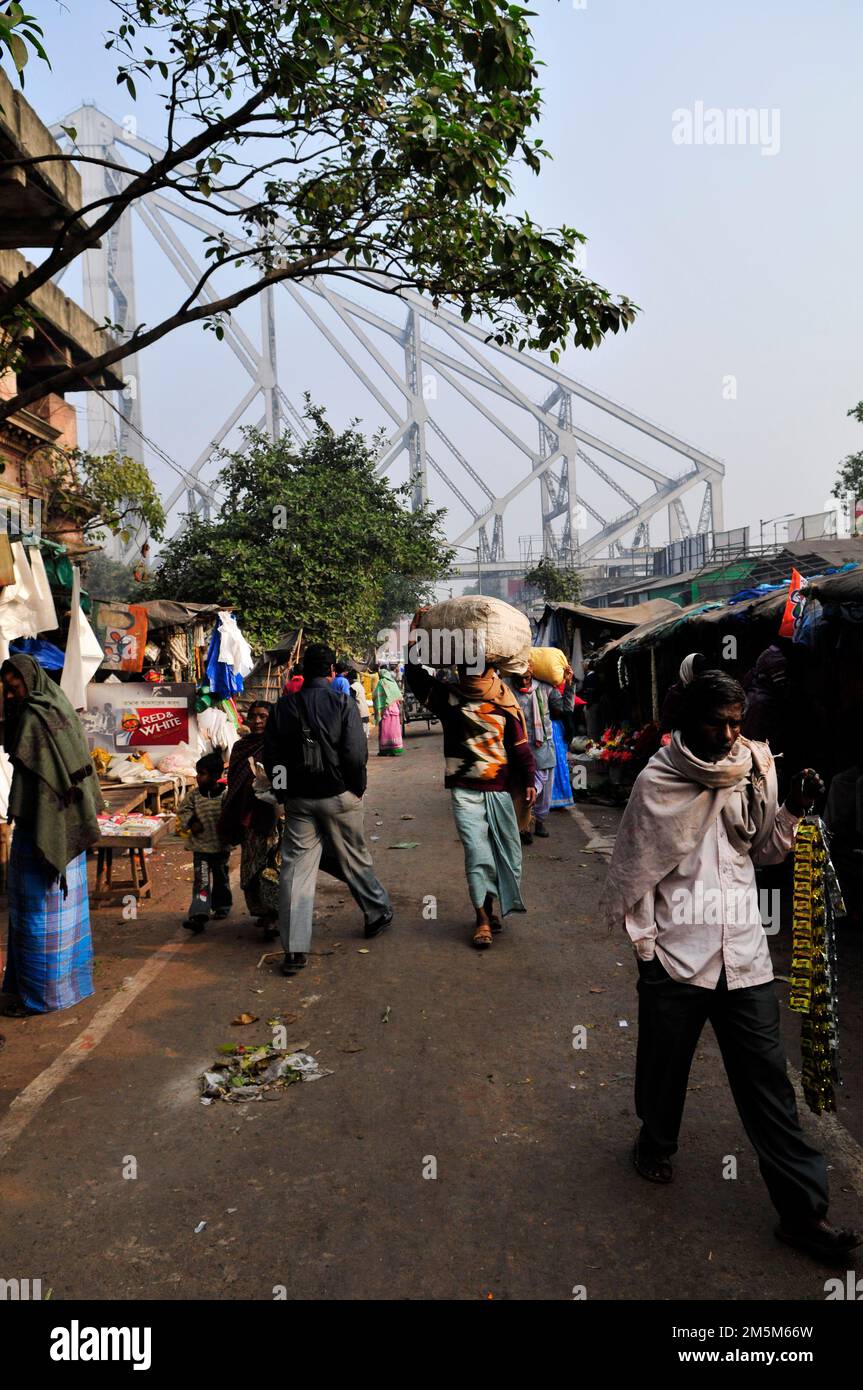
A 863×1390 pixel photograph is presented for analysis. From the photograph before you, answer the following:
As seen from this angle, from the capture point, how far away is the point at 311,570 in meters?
19.9

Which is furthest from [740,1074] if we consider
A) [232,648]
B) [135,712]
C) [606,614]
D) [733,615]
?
[606,614]

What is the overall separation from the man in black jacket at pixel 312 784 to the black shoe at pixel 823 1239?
3192 millimetres

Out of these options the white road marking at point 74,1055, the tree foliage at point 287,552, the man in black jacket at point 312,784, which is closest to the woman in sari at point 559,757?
the man in black jacket at point 312,784

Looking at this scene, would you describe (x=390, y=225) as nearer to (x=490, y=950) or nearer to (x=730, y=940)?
(x=490, y=950)

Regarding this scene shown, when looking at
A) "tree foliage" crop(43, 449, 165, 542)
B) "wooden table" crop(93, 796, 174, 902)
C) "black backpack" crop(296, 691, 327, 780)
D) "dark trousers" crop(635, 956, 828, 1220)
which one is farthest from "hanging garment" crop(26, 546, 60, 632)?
"dark trousers" crop(635, 956, 828, 1220)

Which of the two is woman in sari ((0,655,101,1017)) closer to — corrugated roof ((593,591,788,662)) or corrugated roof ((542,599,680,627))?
corrugated roof ((593,591,788,662))

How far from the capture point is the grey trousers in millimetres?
5117

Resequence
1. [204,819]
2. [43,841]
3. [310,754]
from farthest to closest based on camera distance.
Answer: [204,819] < [310,754] < [43,841]

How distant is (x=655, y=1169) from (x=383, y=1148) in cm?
95

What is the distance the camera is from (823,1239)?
2393mm

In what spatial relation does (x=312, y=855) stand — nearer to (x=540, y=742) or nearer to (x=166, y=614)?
(x=540, y=742)

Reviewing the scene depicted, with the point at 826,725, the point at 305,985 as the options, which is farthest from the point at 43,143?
the point at 826,725

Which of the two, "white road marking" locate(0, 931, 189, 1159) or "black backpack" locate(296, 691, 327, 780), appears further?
"black backpack" locate(296, 691, 327, 780)

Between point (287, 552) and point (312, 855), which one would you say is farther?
point (287, 552)
